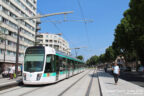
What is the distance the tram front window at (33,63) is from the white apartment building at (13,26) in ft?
75.4

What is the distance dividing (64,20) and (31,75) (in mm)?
5203

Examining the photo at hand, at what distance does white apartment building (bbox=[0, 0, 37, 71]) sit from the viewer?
4018 cm

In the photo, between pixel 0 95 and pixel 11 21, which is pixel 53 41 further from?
pixel 0 95

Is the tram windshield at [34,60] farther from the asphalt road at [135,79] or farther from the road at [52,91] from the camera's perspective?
the asphalt road at [135,79]

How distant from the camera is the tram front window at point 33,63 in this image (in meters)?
12.1

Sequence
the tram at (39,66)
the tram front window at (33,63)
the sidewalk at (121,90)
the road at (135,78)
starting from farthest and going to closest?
the road at (135,78) → the tram front window at (33,63) → the tram at (39,66) → the sidewalk at (121,90)

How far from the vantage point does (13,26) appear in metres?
45.6

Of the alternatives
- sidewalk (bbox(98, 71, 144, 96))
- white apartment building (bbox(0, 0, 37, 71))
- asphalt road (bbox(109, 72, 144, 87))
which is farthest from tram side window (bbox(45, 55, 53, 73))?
white apartment building (bbox(0, 0, 37, 71))

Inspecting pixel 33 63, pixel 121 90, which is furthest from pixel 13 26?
pixel 121 90

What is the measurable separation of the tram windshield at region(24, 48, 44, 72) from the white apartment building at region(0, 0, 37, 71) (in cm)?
2273

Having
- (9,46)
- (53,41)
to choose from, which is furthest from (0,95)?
(53,41)

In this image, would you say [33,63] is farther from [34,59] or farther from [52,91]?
[52,91]

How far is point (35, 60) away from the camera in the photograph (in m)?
12.4

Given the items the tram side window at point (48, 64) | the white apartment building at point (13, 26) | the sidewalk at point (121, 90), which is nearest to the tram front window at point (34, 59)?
the tram side window at point (48, 64)
